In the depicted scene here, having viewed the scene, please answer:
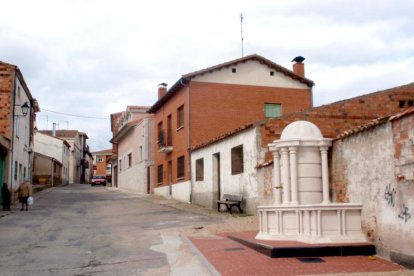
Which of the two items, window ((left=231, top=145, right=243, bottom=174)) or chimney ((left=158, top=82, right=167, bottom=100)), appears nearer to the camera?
window ((left=231, top=145, right=243, bottom=174))

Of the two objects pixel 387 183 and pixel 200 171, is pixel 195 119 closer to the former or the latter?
pixel 200 171

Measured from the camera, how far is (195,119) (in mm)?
25750

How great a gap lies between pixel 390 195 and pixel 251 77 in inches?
741

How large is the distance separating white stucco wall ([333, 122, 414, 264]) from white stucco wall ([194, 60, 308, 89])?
634 inches

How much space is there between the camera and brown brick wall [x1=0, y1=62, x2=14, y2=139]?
74.7 ft

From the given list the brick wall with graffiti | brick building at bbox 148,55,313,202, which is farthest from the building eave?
the brick wall with graffiti

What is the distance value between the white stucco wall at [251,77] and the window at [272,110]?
1.15 metres

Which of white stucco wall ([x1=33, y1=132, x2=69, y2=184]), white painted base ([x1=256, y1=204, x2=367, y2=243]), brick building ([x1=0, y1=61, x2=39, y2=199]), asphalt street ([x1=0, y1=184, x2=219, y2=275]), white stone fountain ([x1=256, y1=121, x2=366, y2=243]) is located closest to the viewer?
asphalt street ([x1=0, y1=184, x2=219, y2=275])

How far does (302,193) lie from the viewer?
1128 centimetres

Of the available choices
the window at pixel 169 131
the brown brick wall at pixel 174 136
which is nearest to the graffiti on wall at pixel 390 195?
the brown brick wall at pixel 174 136

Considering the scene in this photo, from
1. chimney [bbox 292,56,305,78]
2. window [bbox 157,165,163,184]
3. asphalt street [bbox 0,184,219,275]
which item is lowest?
asphalt street [bbox 0,184,219,275]

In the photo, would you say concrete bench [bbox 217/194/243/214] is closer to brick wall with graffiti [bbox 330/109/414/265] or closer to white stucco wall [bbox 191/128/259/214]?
white stucco wall [bbox 191/128/259/214]

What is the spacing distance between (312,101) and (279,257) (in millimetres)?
20086

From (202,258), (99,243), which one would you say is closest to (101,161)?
(99,243)
